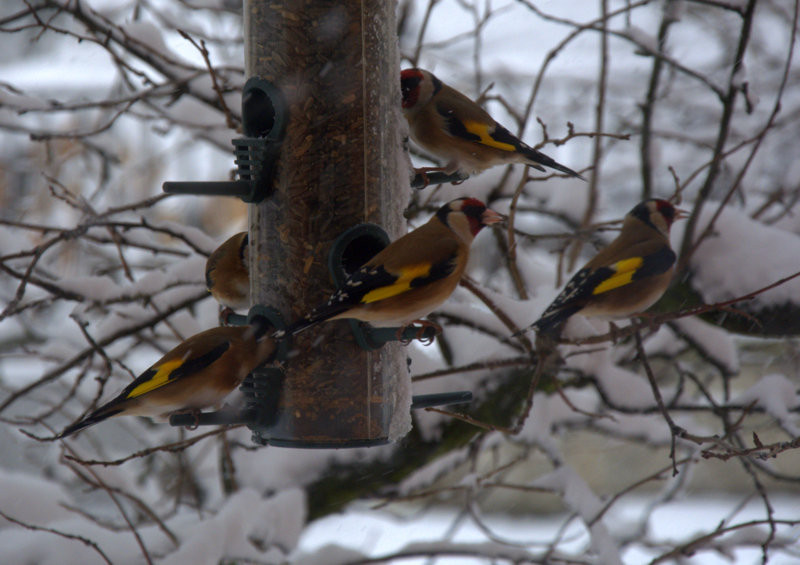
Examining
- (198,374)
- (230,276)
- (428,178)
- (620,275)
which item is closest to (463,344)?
(620,275)

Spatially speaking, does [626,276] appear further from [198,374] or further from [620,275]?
[198,374]

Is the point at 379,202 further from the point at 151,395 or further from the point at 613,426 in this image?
the point at 613,426

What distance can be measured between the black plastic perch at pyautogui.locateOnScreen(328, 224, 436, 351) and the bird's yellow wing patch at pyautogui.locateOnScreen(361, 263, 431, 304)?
0.16 metres

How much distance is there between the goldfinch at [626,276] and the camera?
338 centimetres

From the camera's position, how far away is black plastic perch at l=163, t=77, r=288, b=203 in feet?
9.88

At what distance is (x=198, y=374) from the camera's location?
295 centimetres

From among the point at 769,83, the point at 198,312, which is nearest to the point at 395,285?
the point at 198,312

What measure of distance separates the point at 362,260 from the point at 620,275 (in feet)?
4.04

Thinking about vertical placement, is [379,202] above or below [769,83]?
below

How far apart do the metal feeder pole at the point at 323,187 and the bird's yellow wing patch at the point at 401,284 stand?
1.11 feet

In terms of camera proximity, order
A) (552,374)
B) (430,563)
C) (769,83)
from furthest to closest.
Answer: (769,83) → (430,563) → (552,374)

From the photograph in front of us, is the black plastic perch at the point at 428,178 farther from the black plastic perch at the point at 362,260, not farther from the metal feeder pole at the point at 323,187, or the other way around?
the black plastic perch at the point at 362,260

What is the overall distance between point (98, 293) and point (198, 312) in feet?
5.59

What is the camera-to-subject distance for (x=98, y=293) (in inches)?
140
